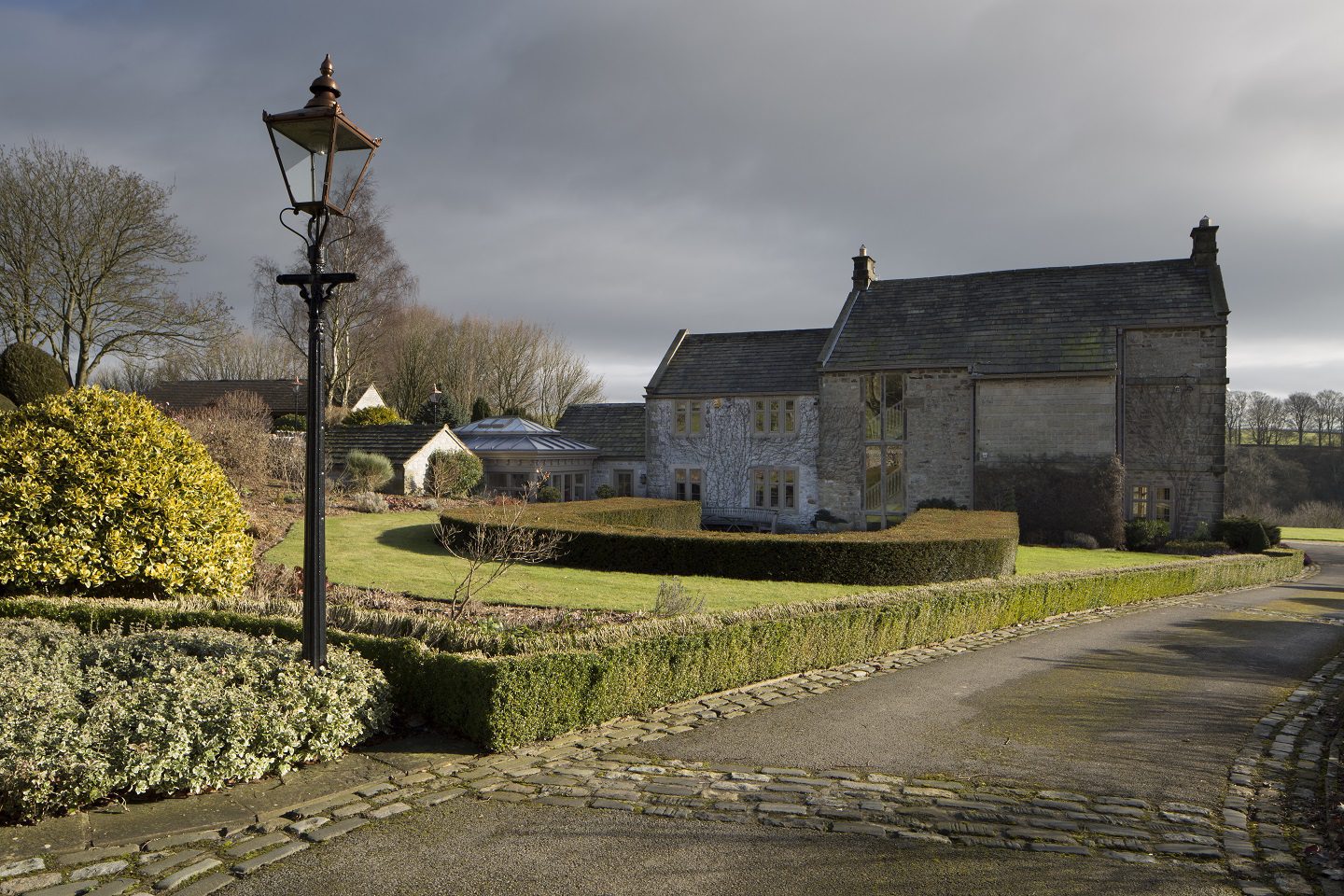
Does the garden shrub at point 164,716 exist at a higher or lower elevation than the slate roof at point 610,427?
lower

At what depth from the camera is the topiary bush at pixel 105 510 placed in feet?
39.2

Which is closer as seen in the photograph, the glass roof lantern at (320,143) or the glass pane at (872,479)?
Answer: the glass roof lantern at (320,143)

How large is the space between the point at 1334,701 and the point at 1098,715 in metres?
3.25

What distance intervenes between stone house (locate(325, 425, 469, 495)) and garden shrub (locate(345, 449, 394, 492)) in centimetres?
72

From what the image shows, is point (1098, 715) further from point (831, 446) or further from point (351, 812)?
point (831, 446)

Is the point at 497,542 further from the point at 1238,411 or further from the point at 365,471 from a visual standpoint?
the point at 1238,411

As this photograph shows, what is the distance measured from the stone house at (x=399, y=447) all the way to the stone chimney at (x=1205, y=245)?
88.2 feet

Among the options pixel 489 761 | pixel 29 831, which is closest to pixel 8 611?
pixel 29 831

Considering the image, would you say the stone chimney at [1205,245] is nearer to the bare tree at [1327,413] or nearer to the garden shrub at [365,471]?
the garden shrub at [365,471]

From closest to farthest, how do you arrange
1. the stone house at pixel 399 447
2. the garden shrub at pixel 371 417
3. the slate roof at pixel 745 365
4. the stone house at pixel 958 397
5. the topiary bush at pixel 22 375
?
the topiary bush at pixel 22 375
the stone house at pixel 958 397
the stone house at pixel 399 447
the slate roof at pixel 745 365
the garden shrub at pixel 371 417

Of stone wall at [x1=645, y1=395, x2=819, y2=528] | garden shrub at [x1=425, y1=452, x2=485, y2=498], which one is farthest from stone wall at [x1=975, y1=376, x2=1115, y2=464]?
garden shrub at [x1=425, y1=452, x2=485, y2=498]

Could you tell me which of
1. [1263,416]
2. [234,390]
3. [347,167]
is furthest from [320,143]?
[1263,416]

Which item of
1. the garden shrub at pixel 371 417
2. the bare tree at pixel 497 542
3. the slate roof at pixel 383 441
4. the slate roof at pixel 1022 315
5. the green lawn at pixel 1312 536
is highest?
the slate roof at pixel 1022 315

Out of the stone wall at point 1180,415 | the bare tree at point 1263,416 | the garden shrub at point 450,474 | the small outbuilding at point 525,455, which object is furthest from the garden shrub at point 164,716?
the bare tree at point 1263,416
